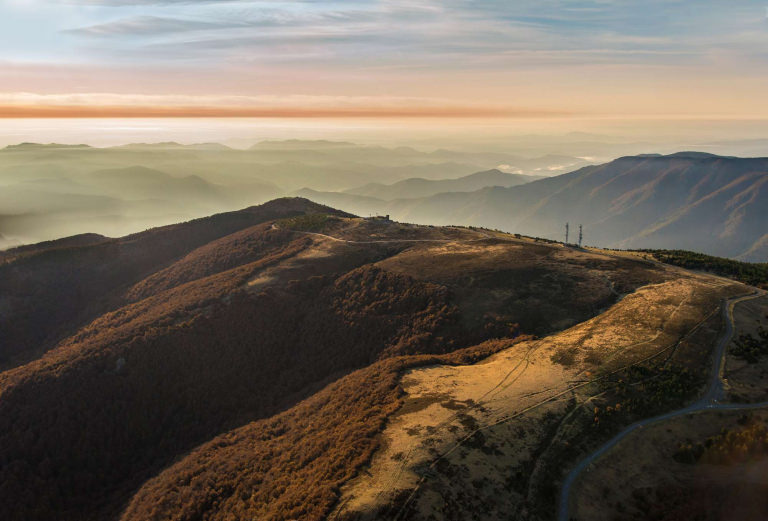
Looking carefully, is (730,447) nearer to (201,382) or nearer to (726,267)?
(726,267)

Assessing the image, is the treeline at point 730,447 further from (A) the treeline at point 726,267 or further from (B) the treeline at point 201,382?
(A) the treeline at point 726,267

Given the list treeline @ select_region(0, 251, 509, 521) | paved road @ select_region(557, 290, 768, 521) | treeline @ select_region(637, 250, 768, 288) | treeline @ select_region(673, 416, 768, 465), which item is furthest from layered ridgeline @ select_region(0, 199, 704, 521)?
treeline @ select_region(673, 416, 768, 465)

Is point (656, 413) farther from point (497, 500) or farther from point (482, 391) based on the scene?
point (497, 500)

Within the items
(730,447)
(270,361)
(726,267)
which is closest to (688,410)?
(730,447)

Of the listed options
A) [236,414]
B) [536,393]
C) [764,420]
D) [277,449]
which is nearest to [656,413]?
[764,420]

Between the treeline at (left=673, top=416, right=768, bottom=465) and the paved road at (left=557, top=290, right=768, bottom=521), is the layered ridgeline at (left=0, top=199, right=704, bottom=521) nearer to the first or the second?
the paved road at (left=557, top=290, right=768, bottom=521)

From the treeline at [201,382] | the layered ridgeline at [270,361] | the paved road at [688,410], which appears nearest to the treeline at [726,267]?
the layered ridgeline at [270,361]
